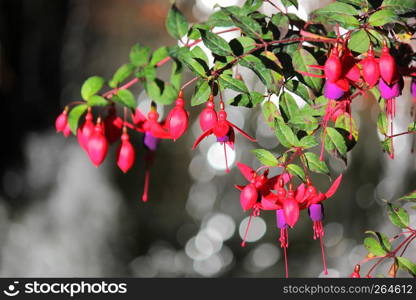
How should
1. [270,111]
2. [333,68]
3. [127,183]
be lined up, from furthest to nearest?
[127,183]
[270,111]
[333,68]

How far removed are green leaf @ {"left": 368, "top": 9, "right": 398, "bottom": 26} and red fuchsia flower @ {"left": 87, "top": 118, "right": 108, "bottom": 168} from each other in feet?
0.80

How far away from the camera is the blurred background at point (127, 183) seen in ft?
8.12

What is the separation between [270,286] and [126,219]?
78.4 inches

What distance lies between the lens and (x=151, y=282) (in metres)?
0.70

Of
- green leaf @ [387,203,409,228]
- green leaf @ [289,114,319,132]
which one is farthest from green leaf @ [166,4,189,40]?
green leaf @ [387,203,409,228]

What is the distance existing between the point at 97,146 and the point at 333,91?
208mm

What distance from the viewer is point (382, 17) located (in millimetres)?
388

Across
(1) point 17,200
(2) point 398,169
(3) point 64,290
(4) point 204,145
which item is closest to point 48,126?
(1) point 17,200

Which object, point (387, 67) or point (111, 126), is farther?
point (111, 126)

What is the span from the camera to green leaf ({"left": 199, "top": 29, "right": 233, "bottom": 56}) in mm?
395

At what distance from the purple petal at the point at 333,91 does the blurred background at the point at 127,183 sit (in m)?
2.03

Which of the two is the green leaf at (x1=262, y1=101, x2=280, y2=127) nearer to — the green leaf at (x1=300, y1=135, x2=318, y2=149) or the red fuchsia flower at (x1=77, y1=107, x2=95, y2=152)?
the green leaf at (x1=300, y1=135, x2=318, y2=149)

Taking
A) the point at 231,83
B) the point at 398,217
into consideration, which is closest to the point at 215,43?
the point at 231,83

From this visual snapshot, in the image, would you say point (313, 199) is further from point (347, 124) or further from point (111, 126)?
point (111, 126)
